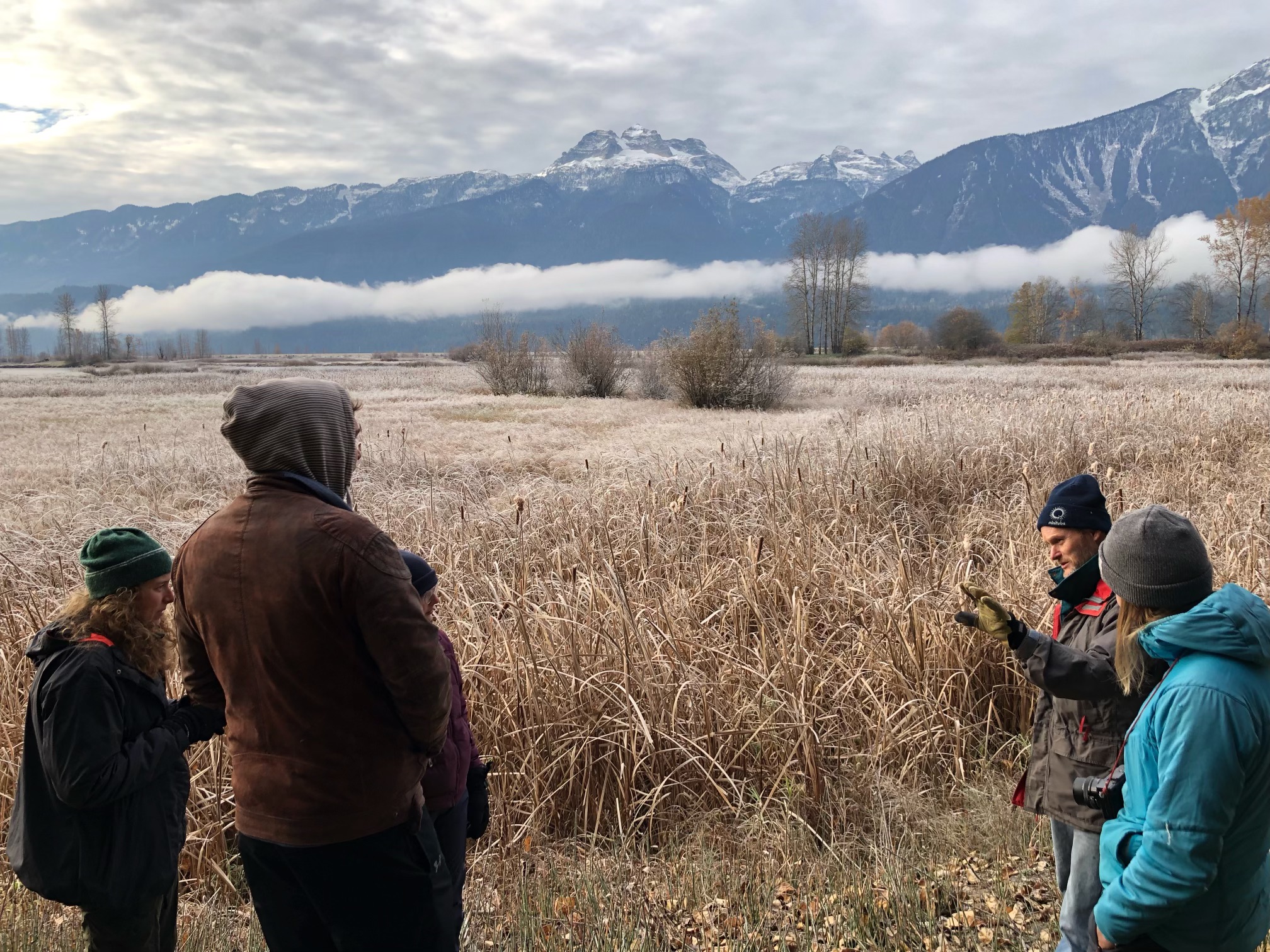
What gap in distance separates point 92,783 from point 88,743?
103mm

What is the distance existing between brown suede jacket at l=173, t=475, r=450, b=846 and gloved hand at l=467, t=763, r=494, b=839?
50cm

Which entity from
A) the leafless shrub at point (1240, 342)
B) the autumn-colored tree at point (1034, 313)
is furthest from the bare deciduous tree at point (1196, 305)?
the autumn-colored tree at point (1034, 313)

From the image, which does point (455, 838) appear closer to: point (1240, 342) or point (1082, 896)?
point (1082, 896)

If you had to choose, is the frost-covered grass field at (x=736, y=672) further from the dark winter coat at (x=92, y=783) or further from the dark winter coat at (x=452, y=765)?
the dark winter coat at (x=452, y=765)

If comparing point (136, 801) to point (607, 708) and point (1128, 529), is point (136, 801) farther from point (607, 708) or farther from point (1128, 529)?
point (1128, 529)

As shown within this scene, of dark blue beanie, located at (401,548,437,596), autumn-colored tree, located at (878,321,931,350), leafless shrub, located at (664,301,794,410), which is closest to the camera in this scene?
dark blue beanie, located at (401,548,437,596)

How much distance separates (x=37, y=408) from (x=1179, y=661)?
94.0ft

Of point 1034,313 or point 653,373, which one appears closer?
point 653,373

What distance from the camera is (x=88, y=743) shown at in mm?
2064

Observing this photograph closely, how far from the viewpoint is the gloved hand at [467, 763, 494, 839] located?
2.32 metres

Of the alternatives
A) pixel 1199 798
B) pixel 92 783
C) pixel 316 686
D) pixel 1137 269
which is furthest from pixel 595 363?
pixel 1137 269

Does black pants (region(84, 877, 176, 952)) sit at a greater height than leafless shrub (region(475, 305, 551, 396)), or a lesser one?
lesser

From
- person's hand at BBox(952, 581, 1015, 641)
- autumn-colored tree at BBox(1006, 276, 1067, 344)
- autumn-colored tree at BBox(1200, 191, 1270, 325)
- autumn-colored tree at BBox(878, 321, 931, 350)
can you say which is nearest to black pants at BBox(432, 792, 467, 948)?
person's hand at BBox(952, 581, 1015, 641)

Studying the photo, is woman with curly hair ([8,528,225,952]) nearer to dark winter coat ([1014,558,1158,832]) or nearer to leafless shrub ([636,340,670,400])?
dark winter coat ([1014,558,1158,832])
